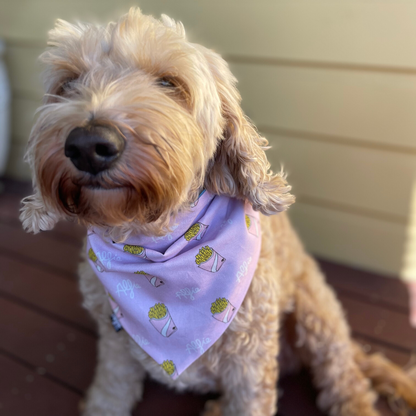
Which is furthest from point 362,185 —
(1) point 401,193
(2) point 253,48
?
(2) point 253,48

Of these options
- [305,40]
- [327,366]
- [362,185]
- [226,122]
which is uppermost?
[305,40]

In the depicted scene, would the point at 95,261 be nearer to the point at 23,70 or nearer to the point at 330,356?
the point at 330,356

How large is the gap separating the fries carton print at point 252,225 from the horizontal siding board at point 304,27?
1174 millimetres

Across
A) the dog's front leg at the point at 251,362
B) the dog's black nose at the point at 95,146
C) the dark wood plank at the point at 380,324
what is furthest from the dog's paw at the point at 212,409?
the dog's black nose at the point at 95,146

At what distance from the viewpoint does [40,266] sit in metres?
2.28

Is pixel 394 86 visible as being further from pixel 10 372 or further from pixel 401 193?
pixel 10 372

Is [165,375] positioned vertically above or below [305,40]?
below

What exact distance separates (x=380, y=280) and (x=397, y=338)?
447 millimetres

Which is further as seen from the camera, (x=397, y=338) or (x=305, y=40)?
(x=305, y=40)

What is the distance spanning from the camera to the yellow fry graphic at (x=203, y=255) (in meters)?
1.12

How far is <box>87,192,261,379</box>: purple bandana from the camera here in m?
1.12

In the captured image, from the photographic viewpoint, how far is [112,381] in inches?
56.4

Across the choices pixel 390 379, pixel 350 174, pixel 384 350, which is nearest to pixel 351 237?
pixel 350 174

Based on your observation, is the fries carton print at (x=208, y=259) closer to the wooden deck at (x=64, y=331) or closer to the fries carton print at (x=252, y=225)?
the fries carton print at (x=252, y=225)
